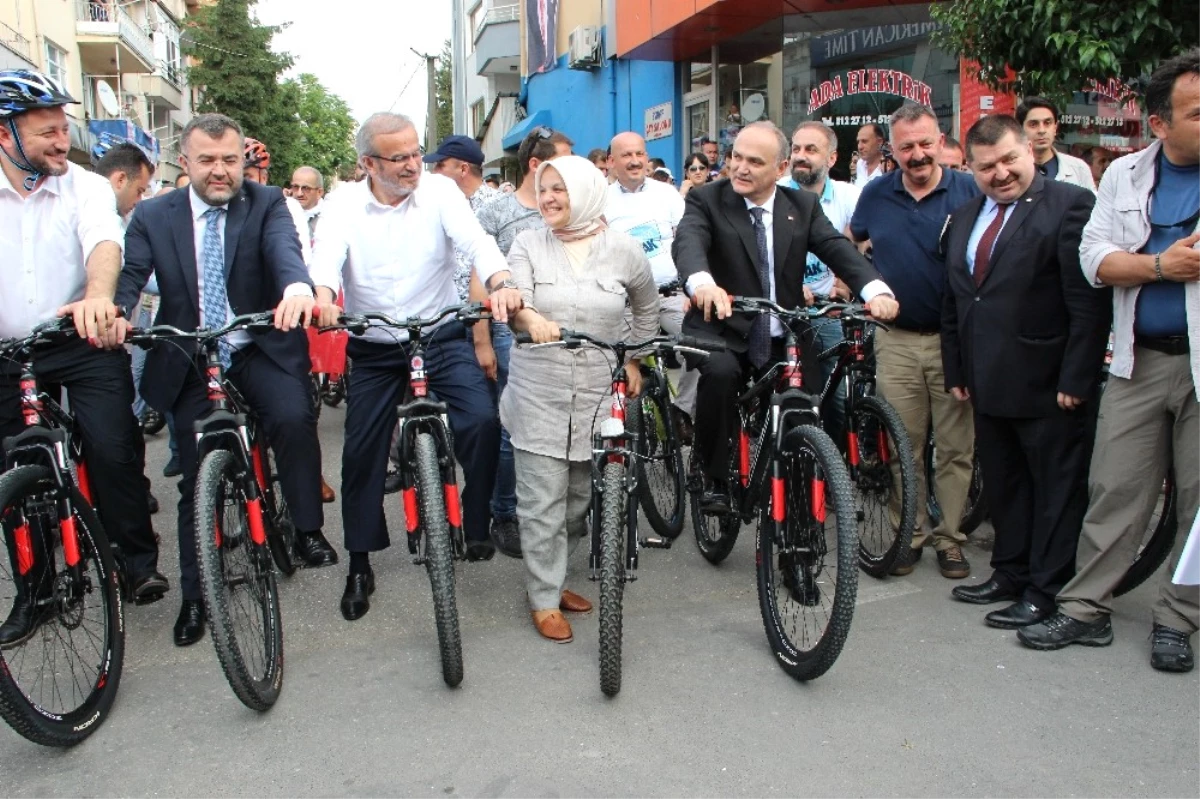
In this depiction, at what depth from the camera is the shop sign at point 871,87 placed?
1228 cm

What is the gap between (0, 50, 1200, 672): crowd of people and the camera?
4.04 m

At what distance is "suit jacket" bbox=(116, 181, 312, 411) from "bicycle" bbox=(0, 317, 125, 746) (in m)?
0.48

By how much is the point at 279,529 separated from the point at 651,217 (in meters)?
3.33

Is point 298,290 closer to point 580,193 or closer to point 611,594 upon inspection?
point 580,193

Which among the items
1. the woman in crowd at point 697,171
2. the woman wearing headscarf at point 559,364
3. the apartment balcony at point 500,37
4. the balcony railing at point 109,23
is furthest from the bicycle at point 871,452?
the balcony railing at point 109,23

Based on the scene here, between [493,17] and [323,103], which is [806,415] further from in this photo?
[323,103]

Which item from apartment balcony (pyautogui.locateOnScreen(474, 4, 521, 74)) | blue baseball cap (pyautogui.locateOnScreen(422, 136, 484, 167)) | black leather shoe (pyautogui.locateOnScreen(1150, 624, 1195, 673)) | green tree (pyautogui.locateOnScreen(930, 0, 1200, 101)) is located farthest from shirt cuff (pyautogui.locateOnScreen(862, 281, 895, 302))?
apartment balcony (pyautogui.locateOnScreen(474, 4, 521, 74))

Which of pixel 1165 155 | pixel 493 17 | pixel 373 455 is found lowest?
pixel 373 455

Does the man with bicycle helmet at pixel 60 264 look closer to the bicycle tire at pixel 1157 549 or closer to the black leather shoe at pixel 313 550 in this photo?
the black leather shoe at pixel 313 550

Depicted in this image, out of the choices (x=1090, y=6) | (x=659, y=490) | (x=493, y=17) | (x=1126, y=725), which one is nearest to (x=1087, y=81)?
(x=1090, y=6)

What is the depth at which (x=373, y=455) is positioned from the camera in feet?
15.5

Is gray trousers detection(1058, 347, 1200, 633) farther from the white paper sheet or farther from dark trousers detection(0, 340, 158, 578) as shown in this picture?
dark trousers detection(0, 340, 158, 578)

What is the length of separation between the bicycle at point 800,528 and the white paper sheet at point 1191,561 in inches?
45.6

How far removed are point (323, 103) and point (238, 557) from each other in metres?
84.9
